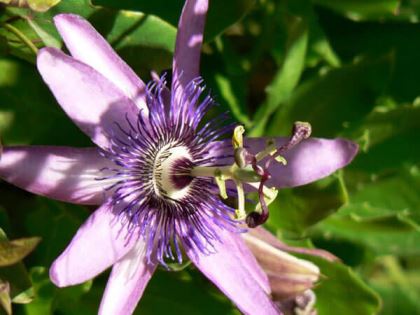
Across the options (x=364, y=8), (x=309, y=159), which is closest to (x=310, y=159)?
(x=309, y=159)

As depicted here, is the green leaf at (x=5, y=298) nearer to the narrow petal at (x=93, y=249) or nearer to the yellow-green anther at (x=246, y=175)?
the narrow petal at (x=93, y=249)

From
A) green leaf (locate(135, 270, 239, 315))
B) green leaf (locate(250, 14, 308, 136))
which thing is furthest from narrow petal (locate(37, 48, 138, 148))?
green leaf (locate(250, 14, 308, 136))

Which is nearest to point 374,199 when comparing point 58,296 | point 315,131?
point 315,131

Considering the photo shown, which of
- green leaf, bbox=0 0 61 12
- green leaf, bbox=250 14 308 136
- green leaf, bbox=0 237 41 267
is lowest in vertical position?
green leaf, bbox=250 14 308 136

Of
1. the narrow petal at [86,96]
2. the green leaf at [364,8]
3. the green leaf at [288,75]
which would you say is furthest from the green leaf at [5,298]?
the green leaf at [364,8]

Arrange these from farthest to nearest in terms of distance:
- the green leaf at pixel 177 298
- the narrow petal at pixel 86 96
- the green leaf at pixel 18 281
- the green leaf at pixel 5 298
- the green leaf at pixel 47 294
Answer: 1. the green leaf at pixel 177 298
2. the green leaf at pixel 47 294
3. the green leaf at pixel 18 281
4. the green leaf at pixel 5 298
5. the narrow petal at pixel 86 96

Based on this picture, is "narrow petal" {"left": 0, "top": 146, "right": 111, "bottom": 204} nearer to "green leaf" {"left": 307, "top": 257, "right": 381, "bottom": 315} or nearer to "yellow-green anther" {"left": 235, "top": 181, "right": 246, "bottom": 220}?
"yellow-green anther" {"left": 235, "top": 181, "right": 246, "bottom": 220}

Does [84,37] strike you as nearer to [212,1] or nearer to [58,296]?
[212,1]
